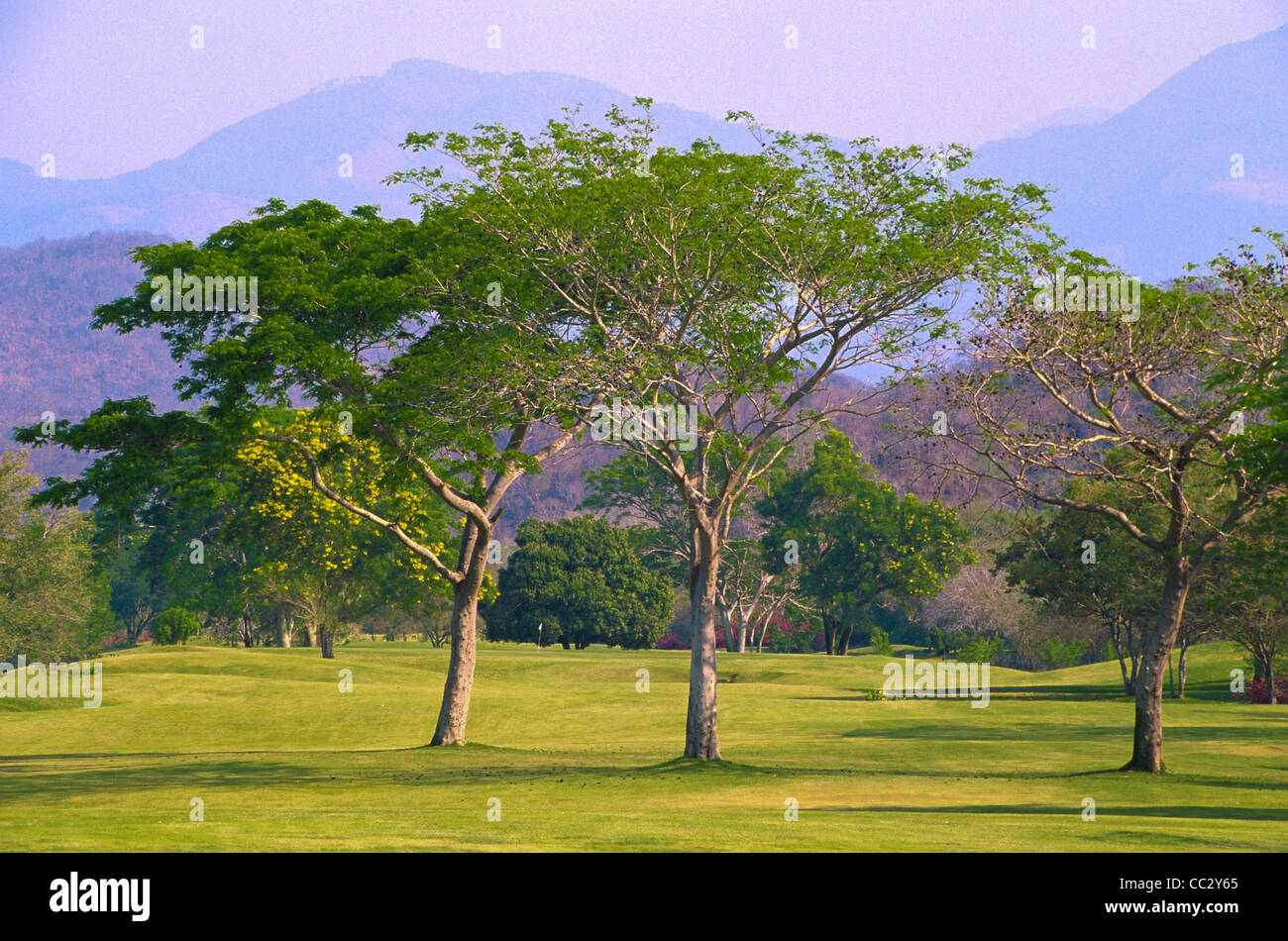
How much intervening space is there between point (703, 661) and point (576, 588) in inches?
2136

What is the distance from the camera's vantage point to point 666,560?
98000mm

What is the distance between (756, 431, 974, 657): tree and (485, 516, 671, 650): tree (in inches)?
426

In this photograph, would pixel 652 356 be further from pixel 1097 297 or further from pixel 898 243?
pixel 1097 297

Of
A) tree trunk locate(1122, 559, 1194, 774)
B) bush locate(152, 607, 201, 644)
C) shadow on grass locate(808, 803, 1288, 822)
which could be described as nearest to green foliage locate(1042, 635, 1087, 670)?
tree trunk locate(1122, 559, 1194, 774)

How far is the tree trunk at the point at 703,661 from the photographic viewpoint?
29.8 m

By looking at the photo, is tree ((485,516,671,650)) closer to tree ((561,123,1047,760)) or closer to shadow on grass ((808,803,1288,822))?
tree ((561,123,1047,760))

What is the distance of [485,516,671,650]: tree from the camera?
84.1 m

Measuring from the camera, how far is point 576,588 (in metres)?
83.6

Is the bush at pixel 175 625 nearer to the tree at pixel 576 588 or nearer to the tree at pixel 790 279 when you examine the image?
the tree at pixel 576 588

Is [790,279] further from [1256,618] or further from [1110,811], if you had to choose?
[1256,618]

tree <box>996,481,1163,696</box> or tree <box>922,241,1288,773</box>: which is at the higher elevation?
tree <box>922,241,1288,773</box>

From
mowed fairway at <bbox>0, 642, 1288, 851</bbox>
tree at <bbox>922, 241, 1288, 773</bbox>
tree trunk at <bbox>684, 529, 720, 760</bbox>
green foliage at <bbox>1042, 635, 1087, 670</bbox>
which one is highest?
tree at <bbox>922, 241, 1288, 773</bbox>

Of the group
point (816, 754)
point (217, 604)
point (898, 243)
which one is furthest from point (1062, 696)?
point (217, 604)

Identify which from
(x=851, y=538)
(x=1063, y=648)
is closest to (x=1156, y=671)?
(x=1063, y=648)
